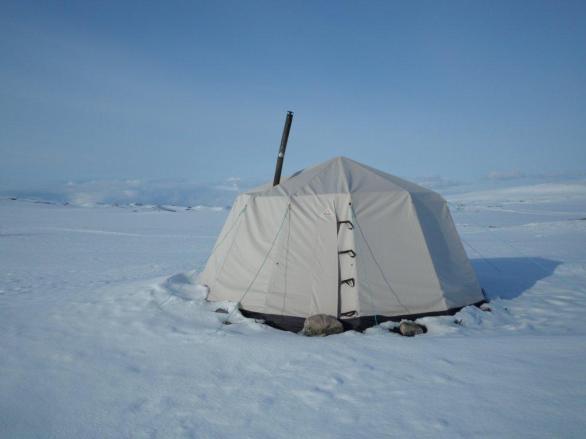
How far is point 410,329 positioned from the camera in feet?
21.4

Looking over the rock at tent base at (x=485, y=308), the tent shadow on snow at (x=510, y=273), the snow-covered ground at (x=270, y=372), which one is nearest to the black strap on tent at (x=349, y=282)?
the snow-covered ground at (x=270, y=372)

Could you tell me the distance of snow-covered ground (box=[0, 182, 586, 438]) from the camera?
4.01 meters

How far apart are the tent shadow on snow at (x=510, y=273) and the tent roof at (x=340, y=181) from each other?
362 cm

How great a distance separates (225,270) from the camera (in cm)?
816

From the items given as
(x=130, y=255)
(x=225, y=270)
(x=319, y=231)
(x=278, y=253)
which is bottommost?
(x=130, y=255)

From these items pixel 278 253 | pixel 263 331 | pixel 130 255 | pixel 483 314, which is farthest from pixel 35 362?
pixel 130 255

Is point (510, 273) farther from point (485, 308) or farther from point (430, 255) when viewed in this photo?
point (430, 255)

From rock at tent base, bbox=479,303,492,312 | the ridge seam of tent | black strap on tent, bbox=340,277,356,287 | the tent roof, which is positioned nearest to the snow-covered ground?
rock at tent base, bbox=479,303,492,312

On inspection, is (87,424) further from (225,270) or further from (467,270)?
(467,270)

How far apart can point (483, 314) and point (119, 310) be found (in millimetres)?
7225

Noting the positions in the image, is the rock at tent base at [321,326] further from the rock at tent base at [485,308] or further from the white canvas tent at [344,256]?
the rock at tent base at [485,308]

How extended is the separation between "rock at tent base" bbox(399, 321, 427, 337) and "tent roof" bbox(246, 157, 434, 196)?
2621 millimetres

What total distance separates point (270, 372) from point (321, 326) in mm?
1585

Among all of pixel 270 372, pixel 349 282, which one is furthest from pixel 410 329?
pixel 270 372
